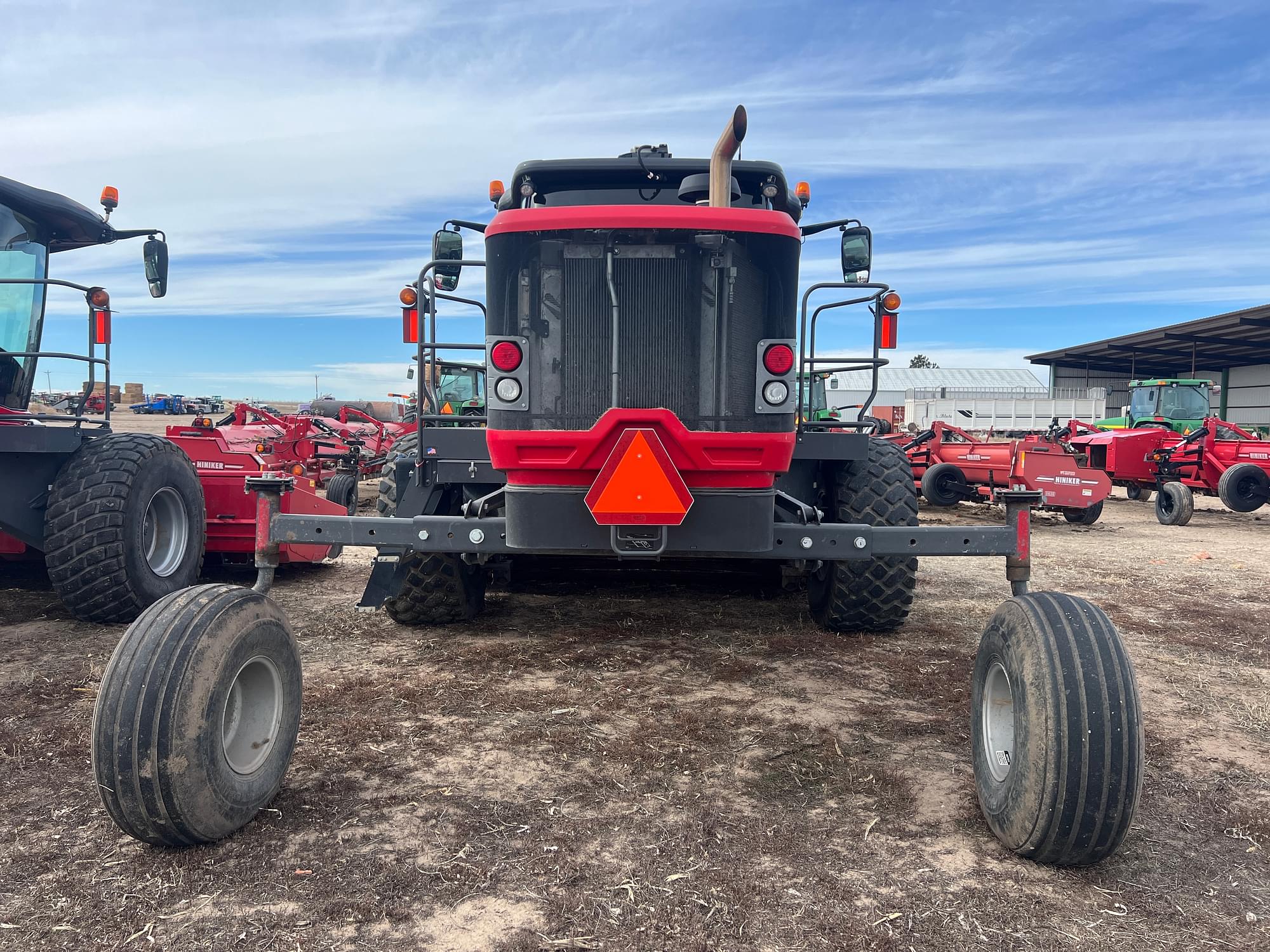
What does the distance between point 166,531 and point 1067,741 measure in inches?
228

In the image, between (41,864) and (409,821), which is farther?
(409,821)

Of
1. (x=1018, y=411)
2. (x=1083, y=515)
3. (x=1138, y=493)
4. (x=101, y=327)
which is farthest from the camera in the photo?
(x=1018, y=411)

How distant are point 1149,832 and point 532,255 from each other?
Result: 123 inches

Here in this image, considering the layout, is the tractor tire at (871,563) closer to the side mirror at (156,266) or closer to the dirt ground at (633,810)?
the dirt ground at (633,810)

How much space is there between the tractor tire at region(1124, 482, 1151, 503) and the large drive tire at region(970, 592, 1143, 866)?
13.6m

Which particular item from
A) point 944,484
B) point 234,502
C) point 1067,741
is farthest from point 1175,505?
point 234,502

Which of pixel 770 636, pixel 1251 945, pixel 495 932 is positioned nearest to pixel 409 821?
pixel 495 932

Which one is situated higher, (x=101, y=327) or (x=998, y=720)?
(x=101, y=327)

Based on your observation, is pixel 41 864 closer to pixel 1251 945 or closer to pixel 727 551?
pixel 727 551

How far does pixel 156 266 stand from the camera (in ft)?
19.4

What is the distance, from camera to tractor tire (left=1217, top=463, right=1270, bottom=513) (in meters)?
12.3

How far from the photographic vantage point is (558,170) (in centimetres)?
429

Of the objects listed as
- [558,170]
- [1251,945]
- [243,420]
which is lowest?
[1251,945]

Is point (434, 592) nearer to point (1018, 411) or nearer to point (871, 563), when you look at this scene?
point (871, 563)
